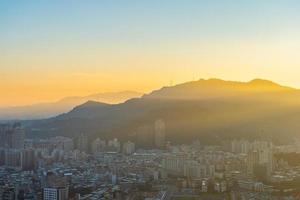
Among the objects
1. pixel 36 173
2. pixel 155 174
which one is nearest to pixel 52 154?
pixel 36 173

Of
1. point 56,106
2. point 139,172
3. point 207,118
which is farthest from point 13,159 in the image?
point 56,106

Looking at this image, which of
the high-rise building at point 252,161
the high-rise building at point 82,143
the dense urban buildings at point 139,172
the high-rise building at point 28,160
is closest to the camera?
the dense urban buildings at point 139,172

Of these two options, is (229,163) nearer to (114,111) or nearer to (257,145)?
(257,145)

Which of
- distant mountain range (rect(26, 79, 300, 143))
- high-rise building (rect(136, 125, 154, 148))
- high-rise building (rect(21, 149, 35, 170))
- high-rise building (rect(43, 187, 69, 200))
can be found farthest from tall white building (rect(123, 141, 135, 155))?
high-rise building (rect(43, 187, 69, 200))

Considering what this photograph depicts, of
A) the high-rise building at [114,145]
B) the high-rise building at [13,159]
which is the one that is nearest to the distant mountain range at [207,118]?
the high-rise building at [114,145]

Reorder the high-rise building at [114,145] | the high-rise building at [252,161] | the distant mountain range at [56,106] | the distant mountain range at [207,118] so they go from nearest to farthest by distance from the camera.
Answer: the high-rise building at [252,161] → the high-rise building at [114,145] → the distant mountain range at [207,118] → the distant mountain range at [56,106]

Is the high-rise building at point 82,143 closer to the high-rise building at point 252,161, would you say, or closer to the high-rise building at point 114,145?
the high-rise building at point 114,145

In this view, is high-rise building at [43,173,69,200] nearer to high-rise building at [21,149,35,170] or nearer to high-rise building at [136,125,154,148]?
high-rise building at [21,149,35,170]
